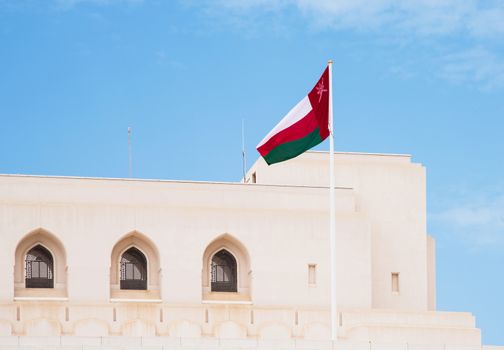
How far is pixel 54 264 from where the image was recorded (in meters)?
54.3

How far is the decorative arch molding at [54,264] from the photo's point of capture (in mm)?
53844

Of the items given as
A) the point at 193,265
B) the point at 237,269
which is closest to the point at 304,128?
the point at 193,265

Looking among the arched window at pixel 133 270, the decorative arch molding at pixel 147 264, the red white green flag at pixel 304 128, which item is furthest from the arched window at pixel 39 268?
the red white green flag at pixel 304 128

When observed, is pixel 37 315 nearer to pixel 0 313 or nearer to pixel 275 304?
pixel 0 313

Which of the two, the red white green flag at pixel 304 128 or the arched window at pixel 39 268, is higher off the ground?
the red white green flag at pixel 304 128

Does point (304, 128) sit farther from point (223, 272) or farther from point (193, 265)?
point (223, 272)

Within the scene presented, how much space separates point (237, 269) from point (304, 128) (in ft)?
36.6

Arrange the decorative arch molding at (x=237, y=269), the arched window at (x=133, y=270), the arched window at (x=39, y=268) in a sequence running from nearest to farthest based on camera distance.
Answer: the arched window at (x=39, y=268) < the arched window at (x=133, y=270) < the decorative arch molding at (x=237, y=269)

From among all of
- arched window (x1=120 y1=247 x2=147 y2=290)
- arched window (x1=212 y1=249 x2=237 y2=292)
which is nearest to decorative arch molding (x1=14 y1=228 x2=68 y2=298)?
arched window (x1=120 y1=247 x2=147 y2=290)

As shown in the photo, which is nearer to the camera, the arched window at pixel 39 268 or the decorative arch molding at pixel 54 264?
the decorative arch molding at pixel 54 264

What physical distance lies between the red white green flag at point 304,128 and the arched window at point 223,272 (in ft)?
33.3

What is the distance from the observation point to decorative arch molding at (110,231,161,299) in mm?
54531

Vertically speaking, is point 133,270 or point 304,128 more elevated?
point 304,128

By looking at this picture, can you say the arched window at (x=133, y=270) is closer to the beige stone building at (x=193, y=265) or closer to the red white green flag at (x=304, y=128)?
the beige stone building at (x=193, y=265)
